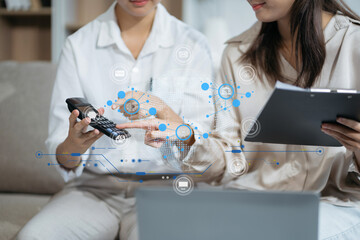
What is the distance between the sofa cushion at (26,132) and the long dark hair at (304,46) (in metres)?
0.65

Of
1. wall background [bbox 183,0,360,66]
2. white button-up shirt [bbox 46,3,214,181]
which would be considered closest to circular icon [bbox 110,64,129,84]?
white button-up shirt [bbox 46,3,214,181]

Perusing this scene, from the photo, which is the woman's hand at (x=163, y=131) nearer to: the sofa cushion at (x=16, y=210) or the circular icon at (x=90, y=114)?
the circular icon at (x=90, y=114)

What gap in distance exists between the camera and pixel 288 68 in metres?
0.90

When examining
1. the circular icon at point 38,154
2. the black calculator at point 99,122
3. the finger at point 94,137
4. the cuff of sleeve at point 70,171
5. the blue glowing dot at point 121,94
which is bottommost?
the circular icon at point 38,154

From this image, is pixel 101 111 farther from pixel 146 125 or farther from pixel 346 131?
pixel 346 131

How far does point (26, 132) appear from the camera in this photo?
111 centimetres

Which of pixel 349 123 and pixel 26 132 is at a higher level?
pixel 349 123

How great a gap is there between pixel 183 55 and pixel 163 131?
24 cm

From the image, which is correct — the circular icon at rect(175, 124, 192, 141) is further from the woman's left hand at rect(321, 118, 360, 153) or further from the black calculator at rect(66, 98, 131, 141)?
the woman's left hand at rect(321, 118, 360, 153)

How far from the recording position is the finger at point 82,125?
699mm

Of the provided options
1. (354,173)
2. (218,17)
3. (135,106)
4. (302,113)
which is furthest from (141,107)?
(218,17)

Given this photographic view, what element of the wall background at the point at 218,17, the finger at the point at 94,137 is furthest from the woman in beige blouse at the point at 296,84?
the wall background at the point at 218,17

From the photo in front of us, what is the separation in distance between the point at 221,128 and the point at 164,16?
0.32 metres

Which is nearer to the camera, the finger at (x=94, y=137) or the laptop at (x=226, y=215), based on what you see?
the laptop at (x=226, y=215)
